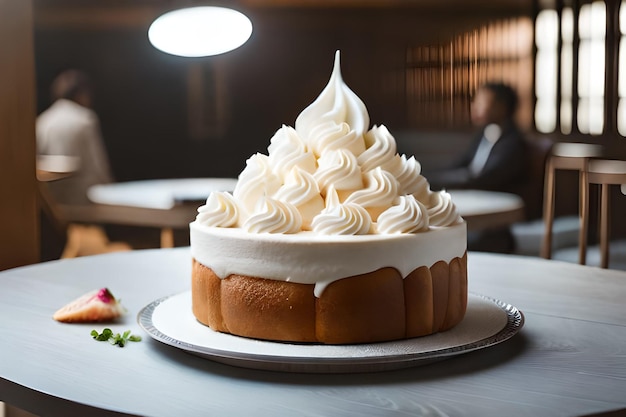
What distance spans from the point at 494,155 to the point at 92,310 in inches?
147

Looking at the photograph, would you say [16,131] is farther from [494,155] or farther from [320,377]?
[494,155]

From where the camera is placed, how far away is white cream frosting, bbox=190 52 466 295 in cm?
122

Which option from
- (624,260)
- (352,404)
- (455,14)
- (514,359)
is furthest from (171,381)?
(455,14)

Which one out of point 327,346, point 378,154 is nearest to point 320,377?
point 327,346

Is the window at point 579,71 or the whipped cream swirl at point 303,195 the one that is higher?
the window at point 579,71

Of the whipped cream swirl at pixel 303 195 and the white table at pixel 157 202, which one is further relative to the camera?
the white table at pixel 157 202

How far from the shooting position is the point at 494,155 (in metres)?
4.82

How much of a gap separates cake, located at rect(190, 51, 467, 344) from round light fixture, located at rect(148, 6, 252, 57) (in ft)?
2.64

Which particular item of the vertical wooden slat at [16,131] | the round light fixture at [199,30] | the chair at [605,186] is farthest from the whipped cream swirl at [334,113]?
the chair at [605,186]

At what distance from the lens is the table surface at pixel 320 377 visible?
0.98 meters

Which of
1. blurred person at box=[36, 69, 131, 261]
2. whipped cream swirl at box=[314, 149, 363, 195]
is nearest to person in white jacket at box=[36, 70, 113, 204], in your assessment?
blurred person at box=[36, 69, 131, 261]

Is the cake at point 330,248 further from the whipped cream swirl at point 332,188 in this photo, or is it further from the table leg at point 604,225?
the table leg at point 604,225

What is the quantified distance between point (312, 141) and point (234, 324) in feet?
1.19

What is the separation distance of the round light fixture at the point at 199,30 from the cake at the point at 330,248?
0.81 metres
